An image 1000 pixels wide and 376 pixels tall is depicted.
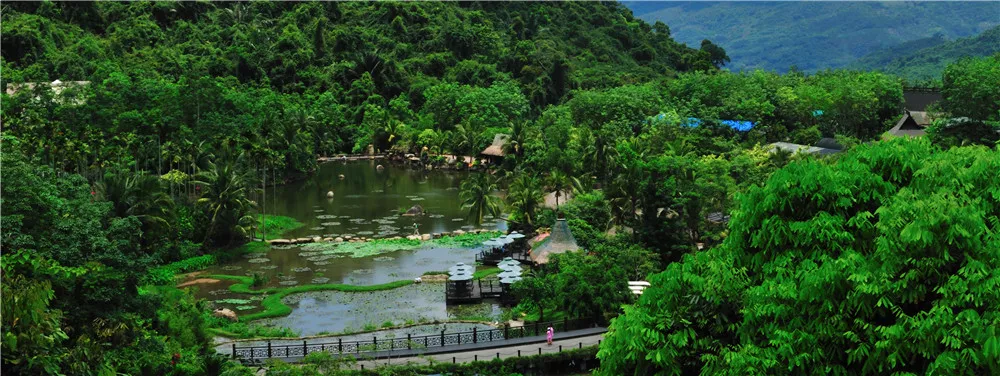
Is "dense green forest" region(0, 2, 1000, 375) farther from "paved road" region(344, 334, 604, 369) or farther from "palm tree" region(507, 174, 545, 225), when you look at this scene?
"paved road" region(344, 334, 604, 369)

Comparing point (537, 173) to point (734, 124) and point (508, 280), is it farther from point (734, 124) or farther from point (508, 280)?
point (508, 280)

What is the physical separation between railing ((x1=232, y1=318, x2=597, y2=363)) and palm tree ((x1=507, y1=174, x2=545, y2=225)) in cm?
1439

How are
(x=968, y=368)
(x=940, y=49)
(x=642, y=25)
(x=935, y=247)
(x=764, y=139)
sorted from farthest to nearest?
(x=940, y=49) < (x=642, y=25) < (x=764, y=139) < (x=935, y=247) < (x=968, y=368)

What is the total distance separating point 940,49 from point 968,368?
144687 mm

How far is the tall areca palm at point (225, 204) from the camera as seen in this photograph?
45.3 meters

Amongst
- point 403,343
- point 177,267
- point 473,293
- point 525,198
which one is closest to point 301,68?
point 525,198

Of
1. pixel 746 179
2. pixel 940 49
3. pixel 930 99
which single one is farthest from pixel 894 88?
pixel 940 49

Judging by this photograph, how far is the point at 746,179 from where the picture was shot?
46.2 m

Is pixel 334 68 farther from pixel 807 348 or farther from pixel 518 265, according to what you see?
pixel 807 348

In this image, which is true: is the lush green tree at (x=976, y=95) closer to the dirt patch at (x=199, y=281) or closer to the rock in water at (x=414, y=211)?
the rock in water at (x=414, y=211)

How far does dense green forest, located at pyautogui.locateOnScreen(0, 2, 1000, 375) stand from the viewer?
17.2 m

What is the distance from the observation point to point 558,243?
133 feet

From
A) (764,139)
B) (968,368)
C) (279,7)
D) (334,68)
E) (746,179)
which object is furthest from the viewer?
(279,7)

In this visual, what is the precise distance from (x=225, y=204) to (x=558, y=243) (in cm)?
1434
